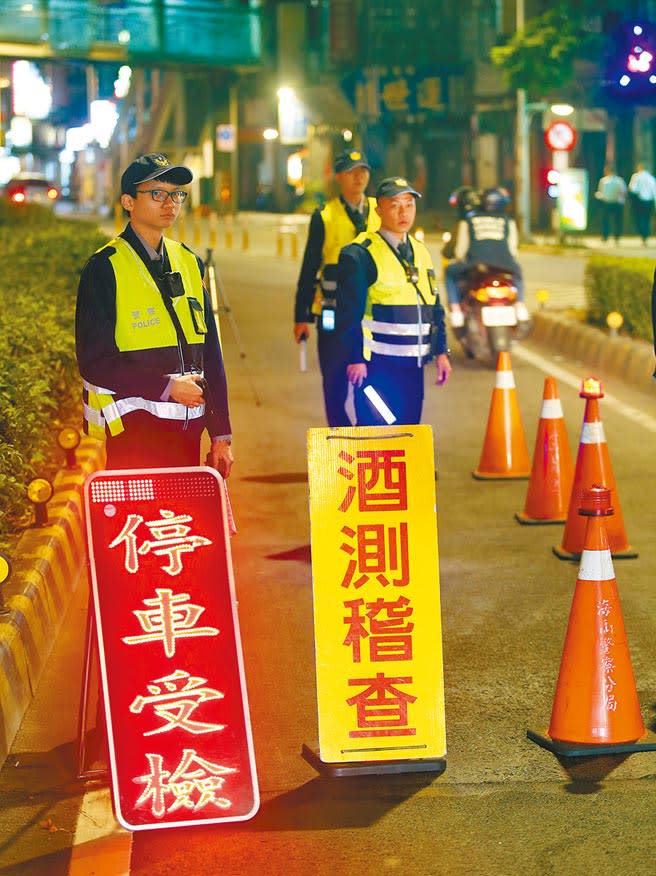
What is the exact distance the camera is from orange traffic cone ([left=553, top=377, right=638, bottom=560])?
840 centimetres

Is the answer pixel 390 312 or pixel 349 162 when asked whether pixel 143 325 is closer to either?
pixel 390 312

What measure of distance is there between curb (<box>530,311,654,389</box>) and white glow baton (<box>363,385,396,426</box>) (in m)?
6.30

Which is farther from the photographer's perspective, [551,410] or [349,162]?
[349,162]

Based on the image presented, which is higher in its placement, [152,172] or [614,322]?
[152,172]

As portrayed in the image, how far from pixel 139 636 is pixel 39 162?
135m

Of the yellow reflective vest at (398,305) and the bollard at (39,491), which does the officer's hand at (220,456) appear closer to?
the bollard at (39,491)

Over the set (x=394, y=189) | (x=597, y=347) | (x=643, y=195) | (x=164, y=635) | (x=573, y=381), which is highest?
(x=394, y=189)

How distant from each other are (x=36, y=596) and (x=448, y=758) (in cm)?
202

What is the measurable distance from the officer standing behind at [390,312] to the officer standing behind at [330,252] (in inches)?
23.7

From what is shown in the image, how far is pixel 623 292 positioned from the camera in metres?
16.3

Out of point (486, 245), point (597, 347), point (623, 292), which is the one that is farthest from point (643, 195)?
point (486, 245)

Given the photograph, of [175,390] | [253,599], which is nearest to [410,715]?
[175,390]

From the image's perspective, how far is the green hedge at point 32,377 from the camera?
24.9ft

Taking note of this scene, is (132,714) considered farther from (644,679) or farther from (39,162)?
(39,162)
